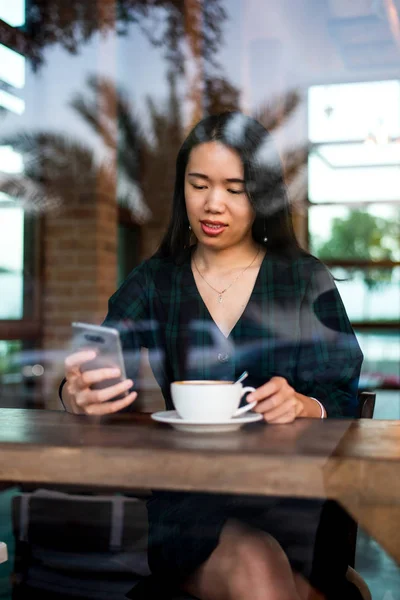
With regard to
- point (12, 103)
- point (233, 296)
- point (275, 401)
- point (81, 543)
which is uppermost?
point (12, 103)

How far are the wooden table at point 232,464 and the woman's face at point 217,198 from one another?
49 centimetres

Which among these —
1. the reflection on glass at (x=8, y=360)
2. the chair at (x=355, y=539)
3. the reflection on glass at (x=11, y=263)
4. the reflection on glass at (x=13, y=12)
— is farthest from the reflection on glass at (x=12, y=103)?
the chair at (x=355, y=539)

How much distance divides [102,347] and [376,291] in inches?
107

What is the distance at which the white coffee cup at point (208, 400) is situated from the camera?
871 mm

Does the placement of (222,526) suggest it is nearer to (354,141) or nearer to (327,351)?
(327,351)

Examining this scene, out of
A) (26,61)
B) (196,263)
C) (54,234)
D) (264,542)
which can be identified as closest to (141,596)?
(264,542)

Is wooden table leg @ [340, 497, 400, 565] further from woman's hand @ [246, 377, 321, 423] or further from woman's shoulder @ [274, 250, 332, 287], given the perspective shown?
woman's shoulder @ [274, 250, 332, 287]

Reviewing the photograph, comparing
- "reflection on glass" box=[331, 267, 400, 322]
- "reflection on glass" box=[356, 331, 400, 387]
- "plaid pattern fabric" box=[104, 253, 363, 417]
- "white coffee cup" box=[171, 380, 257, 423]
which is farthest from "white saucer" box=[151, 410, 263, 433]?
"reflection on glass" box=[356, 331, 400, 387]

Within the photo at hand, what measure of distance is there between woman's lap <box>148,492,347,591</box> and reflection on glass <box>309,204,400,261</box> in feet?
6.96

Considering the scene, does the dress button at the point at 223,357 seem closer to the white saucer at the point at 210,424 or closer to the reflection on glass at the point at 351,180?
the white saucer at the point at 210,424

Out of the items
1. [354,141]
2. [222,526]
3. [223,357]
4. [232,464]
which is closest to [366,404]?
[223,357]

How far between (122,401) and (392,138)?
2864 millimetres

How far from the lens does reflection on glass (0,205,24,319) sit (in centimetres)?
341

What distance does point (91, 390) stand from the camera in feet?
3.40
